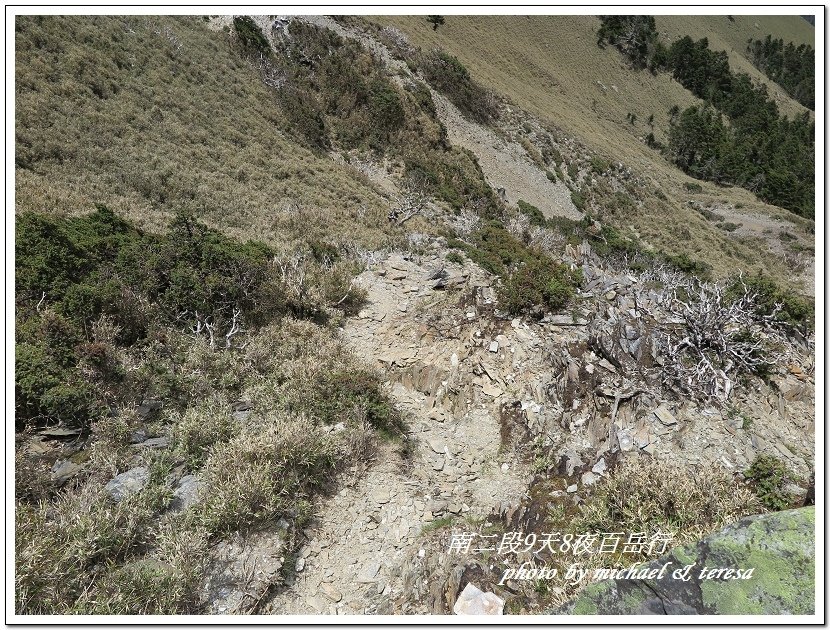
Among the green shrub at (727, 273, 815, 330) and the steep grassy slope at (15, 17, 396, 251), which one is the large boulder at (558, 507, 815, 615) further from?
the steep grassy slope at (15, 17, 396, 251)

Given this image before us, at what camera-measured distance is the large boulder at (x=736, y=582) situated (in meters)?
3.46

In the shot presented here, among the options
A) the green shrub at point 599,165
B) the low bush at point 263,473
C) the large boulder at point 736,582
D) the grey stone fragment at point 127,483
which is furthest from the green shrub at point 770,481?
the green shrub at point 599,165

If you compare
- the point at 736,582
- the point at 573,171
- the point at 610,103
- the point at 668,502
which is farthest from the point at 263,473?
the point at 610,103

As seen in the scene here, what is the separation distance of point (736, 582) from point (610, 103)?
86.6 metres

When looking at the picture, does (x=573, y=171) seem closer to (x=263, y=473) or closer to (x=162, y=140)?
(x=162, y=140)

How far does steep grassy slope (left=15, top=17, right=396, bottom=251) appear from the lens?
1439 cm

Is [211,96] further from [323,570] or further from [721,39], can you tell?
[721,39]

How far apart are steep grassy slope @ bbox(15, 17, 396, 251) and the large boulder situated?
13110mm

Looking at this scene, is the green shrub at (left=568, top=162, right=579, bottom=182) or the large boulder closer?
the large boulder

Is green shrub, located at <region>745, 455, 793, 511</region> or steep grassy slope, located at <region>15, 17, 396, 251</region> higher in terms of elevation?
steep grassy slope, located at <region>15, 17, 396, 251</region>

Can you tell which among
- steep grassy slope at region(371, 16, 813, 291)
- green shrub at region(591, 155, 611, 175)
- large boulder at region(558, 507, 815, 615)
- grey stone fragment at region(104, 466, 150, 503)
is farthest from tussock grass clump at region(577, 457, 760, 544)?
green shrub at region(591, 155, 611, 175)

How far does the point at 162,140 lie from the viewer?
59.6 ft
